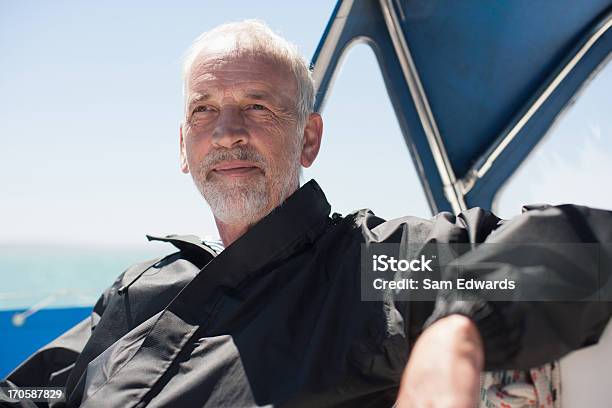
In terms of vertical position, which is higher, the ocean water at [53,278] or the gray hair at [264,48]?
the gray hair at [264,48]

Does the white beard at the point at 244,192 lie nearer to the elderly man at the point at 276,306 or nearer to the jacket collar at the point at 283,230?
the elderly man at the point at 276,306

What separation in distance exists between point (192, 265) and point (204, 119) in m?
0.33

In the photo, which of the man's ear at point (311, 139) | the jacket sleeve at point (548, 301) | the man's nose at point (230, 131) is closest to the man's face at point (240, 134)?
the man's nose at point (230, 131)

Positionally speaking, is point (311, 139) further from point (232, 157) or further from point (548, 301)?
point (548, 301)

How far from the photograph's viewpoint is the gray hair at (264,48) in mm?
1495

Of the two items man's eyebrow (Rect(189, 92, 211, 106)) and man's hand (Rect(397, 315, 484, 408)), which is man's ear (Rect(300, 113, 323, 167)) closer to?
man's eyebrow (Rect(189, 92, 211, 106))

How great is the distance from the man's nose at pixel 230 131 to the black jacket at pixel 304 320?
192mm

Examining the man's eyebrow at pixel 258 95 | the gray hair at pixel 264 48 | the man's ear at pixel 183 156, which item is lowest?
the man's ear at pixel 183 156

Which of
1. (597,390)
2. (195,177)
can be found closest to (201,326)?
(195,177)

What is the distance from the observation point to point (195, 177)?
149 centimetres

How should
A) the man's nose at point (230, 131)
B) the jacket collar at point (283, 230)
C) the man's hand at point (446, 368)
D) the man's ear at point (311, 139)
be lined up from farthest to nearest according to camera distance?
the man's ear at point (311, 139) → the man's nose at point (230, 131) → the jacket collar at point (283, 230) → the man's hand at point (446, 368)

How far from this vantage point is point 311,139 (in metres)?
1.66

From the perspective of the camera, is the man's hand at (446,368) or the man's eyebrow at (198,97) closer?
the man's hand at (446,368)

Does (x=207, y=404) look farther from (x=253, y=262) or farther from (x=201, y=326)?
(x=253, y=262)
